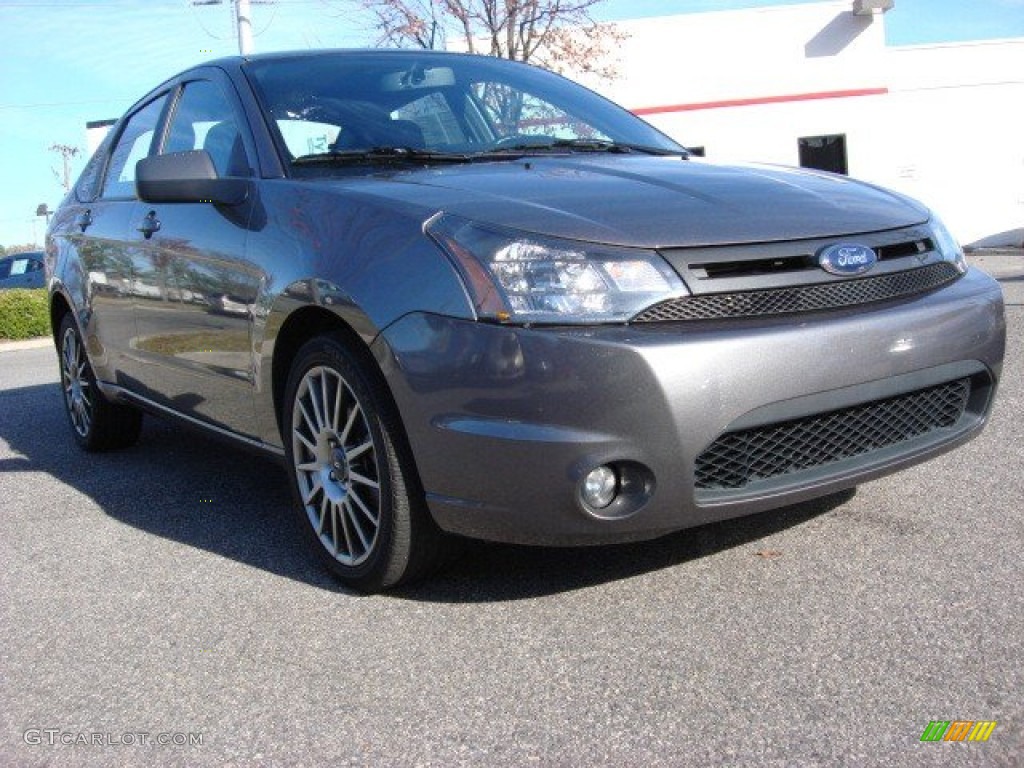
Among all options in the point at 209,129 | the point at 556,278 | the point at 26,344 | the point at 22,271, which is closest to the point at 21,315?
the point at 26,344

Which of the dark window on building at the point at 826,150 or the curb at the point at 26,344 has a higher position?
the dark window on building at the point at 826,150

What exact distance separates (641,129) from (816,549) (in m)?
1.98

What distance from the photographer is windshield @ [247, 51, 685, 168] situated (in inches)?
151

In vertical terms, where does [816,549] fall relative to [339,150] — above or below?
below

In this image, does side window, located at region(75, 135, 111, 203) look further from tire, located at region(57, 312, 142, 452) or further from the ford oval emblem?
the ford oval emblem

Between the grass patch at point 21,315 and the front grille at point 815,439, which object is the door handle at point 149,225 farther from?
the grass patch at point 21,315

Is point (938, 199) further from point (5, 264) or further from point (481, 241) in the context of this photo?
point (481, 241)

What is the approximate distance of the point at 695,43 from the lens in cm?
2370

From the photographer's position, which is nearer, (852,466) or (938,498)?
(852,466)

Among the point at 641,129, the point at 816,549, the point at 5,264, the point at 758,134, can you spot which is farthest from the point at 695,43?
the point at 816,549

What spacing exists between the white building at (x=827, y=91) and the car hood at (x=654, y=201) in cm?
2060

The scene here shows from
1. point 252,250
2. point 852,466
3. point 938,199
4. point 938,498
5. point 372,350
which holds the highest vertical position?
point 252,250

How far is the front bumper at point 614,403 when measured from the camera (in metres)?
2.69

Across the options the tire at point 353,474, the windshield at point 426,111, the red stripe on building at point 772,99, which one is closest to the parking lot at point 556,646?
the tire at point 353,474
